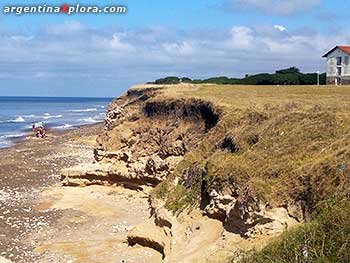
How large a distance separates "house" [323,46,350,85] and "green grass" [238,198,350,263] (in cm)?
4468

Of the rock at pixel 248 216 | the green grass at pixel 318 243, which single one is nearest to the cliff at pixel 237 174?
the rock at pixel 248 216

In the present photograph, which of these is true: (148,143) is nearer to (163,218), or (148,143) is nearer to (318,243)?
(163,218)

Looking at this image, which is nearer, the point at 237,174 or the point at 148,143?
the point at 237,174

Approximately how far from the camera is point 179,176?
2491 cm

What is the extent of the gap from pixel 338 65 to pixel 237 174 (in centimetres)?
4165

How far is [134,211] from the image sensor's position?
92.1 ft

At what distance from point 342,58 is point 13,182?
34718 millimetres

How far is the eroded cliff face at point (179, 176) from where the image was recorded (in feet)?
53.7

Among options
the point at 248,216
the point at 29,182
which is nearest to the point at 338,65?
the point at 29,182

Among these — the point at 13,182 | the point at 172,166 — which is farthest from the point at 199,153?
the point at 13,182

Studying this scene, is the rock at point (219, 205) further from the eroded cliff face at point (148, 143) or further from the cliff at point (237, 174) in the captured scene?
the eroded cliff face at point (148, 143)

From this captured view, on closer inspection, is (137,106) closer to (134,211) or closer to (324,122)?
(134,211)

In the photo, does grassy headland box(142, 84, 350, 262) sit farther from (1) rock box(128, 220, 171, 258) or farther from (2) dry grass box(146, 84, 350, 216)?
(1) rock box(128, 220, 171, 258)

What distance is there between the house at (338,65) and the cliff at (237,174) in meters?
26.5
